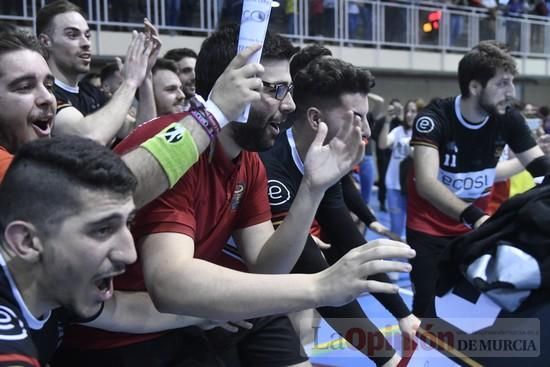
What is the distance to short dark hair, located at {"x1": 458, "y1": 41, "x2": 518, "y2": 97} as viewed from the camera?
11.6ft

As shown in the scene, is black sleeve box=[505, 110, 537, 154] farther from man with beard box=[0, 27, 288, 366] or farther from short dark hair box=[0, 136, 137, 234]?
short dark hair box=[0, 136, 137, 234]

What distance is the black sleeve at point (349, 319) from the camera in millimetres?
2488

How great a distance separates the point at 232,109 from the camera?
1.57 metres

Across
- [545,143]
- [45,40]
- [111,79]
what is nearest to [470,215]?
[545,143]

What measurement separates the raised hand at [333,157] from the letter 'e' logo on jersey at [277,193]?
0.64m

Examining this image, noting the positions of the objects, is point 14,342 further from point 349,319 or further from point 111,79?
point 111,79

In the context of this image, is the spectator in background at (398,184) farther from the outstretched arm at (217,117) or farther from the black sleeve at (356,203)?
the outstretched arm at (217,117)

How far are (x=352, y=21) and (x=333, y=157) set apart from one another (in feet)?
39.2

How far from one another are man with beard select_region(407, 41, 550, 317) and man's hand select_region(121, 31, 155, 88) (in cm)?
169

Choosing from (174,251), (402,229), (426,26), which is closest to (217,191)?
(174,251)

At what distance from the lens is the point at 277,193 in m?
2.39

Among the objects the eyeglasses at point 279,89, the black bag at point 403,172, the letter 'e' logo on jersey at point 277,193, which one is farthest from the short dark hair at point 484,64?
the black bag at point 403,172

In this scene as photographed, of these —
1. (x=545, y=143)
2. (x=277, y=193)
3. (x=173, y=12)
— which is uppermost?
(x=173, y=12)

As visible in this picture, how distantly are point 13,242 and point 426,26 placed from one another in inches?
559
